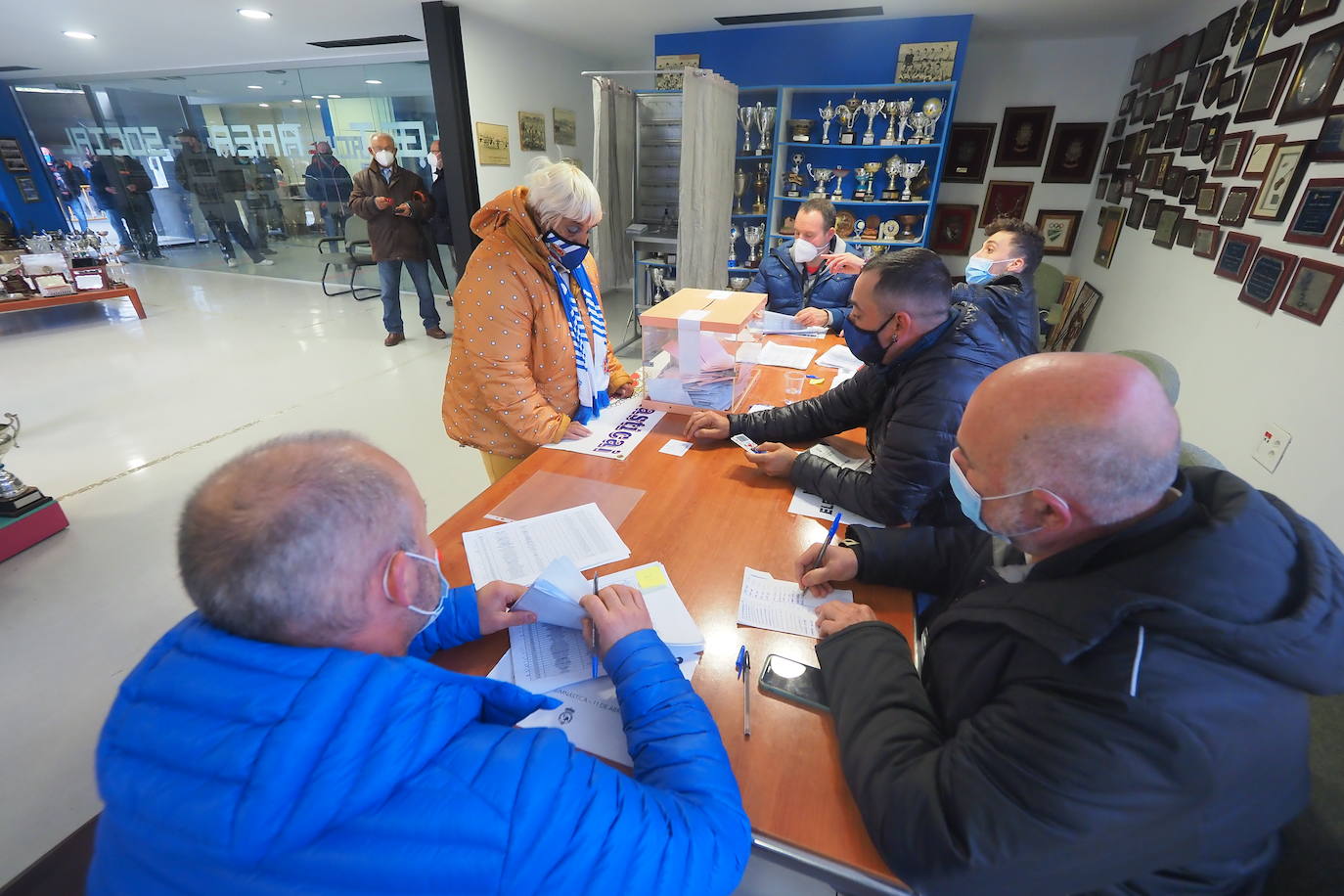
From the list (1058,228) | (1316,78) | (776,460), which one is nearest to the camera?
(776,460)

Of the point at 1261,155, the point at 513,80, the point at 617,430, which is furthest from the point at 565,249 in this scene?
the point at 513,80

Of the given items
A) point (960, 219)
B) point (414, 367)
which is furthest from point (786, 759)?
point (960, 219)

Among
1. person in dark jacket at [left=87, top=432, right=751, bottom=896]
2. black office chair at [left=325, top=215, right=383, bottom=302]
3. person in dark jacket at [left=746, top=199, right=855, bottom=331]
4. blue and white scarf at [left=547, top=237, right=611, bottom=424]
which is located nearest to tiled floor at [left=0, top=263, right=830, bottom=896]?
person in dark jacket at [left=87, top=432, right=751, bottom=896]

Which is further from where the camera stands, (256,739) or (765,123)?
(765,123)

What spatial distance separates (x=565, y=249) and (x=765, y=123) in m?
4.01

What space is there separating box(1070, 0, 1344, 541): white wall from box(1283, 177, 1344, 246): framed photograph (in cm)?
3

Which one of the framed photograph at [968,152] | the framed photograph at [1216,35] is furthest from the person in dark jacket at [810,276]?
the framed photograph at [968,152]

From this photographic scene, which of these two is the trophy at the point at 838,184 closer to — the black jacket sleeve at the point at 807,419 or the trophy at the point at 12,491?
the black jacket sleeve at the point at 807,419

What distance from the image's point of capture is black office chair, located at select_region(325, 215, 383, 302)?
696 centimetres

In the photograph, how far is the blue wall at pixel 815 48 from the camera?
440 cm

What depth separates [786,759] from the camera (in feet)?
2.67

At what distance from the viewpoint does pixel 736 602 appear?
1.10 metres

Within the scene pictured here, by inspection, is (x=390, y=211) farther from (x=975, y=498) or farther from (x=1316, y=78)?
(x=1316, y=78)

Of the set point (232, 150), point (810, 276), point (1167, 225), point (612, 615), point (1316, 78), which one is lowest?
point (612, 615)
